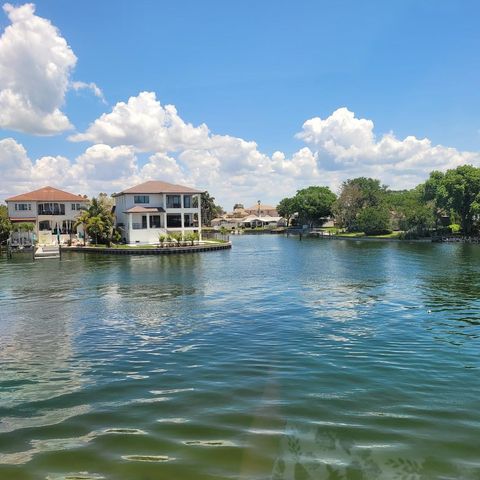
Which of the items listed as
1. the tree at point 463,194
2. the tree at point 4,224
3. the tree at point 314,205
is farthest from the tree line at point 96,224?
the tree at point 314,205

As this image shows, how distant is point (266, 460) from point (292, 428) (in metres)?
1.39

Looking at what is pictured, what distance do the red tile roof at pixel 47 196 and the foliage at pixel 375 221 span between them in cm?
5445

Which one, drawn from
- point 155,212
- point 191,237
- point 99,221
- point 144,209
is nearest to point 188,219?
point 155,212

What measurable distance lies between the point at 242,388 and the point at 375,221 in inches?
3472

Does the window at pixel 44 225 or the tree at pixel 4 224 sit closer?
the tree at pixel 4 224

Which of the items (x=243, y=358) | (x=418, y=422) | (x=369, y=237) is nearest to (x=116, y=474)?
(x=418, y=422)

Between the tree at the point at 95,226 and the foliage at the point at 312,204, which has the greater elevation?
the foliage at the point at 312,204

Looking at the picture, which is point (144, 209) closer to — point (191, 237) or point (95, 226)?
point (95, 226)

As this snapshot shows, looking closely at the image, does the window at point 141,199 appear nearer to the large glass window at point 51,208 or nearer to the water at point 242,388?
the large glass window at point 51,208

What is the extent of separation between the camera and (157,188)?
76.4m

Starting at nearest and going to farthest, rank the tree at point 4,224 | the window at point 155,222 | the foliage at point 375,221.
A: the tree at point 4,224 → the window at point 155,222 → the foliage at point 375,221

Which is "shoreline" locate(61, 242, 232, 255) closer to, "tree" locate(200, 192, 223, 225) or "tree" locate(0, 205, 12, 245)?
"tree" locate(0, 205, 12, 245)

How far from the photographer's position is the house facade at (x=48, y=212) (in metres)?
77.4

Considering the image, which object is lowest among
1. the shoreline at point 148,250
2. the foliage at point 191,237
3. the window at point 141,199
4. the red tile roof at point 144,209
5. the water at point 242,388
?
the water at point 242,388
